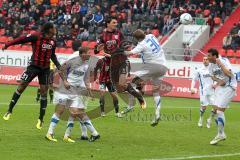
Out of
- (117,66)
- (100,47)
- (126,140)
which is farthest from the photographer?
(117,66)

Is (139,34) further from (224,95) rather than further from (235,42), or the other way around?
(235,42)

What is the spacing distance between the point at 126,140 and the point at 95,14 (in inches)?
967

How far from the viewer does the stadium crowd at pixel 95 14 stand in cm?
3716

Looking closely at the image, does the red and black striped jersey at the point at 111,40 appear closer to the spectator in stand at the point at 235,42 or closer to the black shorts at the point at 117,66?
the black shorts at the point at 117,66

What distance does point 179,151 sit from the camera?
13820mm

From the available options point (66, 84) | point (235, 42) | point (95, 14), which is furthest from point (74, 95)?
point (95, 14)

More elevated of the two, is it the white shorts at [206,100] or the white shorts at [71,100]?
the white shorts at [71,100]

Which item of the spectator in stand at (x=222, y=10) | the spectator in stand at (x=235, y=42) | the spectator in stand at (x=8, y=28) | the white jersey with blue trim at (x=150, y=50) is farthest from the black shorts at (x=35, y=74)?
the spectator in stand at (x=8, y=28)

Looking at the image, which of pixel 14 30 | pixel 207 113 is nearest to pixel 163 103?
pixel 207 113

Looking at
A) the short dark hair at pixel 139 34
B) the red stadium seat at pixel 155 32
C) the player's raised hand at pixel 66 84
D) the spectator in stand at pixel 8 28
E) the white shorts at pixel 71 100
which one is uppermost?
the short dark hair at pixel 139 34

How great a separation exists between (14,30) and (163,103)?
56.5ft

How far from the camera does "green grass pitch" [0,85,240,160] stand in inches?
512

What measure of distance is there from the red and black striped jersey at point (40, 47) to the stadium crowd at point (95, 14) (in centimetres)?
2022

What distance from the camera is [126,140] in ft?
50.3
